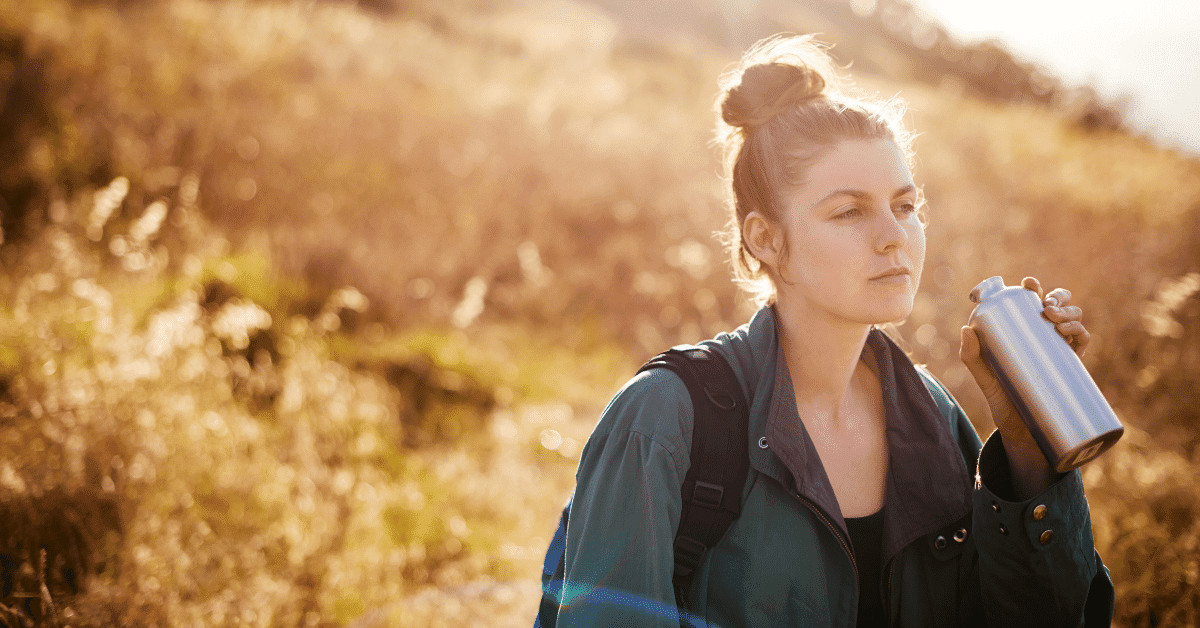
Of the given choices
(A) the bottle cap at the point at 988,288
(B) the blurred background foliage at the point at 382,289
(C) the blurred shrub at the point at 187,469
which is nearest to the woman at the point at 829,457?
(A) the bottle cap at the point at 988,288

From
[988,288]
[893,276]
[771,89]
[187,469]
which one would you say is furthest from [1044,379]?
[187,469]

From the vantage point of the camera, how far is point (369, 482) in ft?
11.1

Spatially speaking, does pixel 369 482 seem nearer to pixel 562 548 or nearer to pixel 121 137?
pixel 562 548

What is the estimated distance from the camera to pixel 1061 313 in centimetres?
149

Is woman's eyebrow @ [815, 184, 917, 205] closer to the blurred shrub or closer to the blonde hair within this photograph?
the blonde hair

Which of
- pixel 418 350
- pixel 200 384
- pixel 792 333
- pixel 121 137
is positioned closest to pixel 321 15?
pixel 121 137

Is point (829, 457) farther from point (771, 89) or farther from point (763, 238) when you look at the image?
point (771, 89)

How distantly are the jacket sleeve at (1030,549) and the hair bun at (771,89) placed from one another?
3.44 ft

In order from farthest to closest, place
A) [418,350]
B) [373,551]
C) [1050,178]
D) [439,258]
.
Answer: [1050,178] < [439,258] < [418,350] < [373,551]

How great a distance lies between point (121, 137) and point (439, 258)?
2.86 m

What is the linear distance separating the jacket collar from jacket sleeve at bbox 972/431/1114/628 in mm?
115

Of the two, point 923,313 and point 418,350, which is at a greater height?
point 923,313

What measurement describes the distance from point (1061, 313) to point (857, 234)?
482mm

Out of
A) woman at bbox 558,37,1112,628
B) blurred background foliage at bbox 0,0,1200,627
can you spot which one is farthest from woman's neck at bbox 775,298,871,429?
blurred background foliage at bbox 0,0,1200,627
